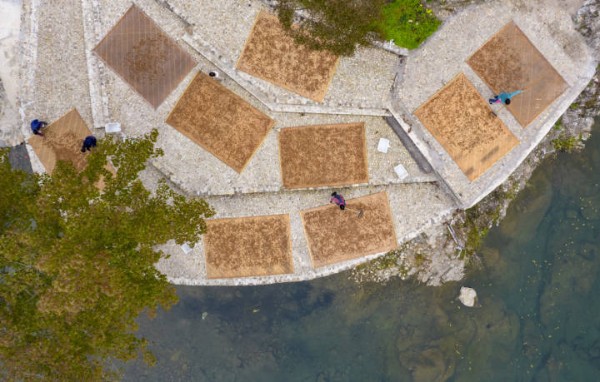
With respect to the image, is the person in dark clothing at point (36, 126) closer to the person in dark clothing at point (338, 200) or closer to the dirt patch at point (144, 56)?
the dirt patch at point (144, 56)

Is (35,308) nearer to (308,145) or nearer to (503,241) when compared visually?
(308,145)

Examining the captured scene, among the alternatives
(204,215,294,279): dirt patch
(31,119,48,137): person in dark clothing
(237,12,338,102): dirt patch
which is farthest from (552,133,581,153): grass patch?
(31,119,48,137): person in dark clothing

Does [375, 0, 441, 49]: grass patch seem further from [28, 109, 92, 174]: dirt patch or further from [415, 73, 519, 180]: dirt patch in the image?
[28, 109, 92, 174]: dirt patch

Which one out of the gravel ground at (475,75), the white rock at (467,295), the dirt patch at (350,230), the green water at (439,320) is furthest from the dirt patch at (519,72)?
the white rock at (467,295)

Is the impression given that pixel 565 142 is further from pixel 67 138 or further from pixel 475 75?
pixel 67 138

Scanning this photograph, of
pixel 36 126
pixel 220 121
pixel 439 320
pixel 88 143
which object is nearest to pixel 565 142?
pixel 439 320

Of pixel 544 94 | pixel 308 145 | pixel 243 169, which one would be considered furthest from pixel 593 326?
pixel 243 169
